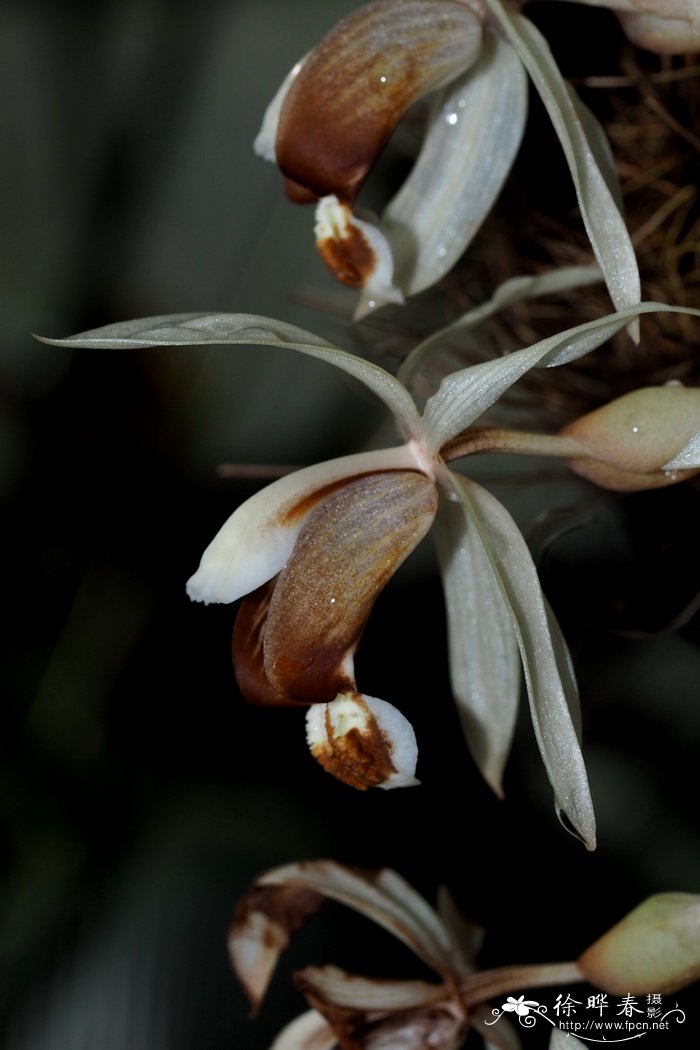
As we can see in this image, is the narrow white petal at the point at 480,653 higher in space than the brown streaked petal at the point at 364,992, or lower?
higher

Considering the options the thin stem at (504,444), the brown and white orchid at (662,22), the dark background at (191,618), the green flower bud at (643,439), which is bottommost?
the dark background at (191,618)

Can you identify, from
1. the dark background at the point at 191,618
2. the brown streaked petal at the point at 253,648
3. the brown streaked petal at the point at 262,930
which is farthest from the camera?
the dark background at the point at 191,618

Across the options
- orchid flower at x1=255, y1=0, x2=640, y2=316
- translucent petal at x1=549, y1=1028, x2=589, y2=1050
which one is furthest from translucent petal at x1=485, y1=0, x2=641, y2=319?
translucent petal at x1=549, y1=1028, x2=589, y2=1050

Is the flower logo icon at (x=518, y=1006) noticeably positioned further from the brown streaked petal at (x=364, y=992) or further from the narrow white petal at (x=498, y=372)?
the narrow white petal at (x=498, y=372)

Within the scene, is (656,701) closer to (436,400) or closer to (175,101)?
(436,400)

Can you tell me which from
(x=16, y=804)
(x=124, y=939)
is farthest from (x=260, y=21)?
(x=124, y=939)

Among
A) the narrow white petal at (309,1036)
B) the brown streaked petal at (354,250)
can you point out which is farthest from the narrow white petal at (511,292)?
the narrow white petal at (309,1036)
